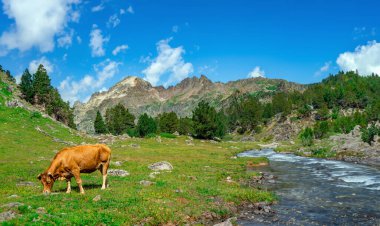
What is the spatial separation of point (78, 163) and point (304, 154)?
6869 cm

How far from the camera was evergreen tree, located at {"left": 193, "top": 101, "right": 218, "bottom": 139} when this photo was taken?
123500 mm

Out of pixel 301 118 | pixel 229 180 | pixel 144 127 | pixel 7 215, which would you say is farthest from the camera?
pixel 301 118

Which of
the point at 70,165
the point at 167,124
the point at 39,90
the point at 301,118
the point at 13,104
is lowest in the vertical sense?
the point at 70,165

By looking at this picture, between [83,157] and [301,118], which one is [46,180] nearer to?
[83,157]

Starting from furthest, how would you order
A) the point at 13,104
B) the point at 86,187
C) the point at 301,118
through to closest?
1. the point at 301,118
2. the point at 13,104
3. the point at 86,187

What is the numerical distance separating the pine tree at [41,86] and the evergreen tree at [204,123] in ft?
176

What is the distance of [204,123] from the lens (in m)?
125

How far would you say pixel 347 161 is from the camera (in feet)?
215

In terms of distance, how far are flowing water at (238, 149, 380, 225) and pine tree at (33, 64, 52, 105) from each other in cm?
9401

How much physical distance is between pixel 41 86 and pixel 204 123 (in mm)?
58975

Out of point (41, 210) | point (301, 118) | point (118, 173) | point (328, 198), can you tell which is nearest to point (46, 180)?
point (41, 210)

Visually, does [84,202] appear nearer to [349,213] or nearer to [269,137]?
[349,213]

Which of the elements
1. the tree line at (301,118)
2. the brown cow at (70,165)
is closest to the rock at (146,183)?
the brown cow at (70,165)

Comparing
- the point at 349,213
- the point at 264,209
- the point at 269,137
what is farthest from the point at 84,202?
the point at 269,137
